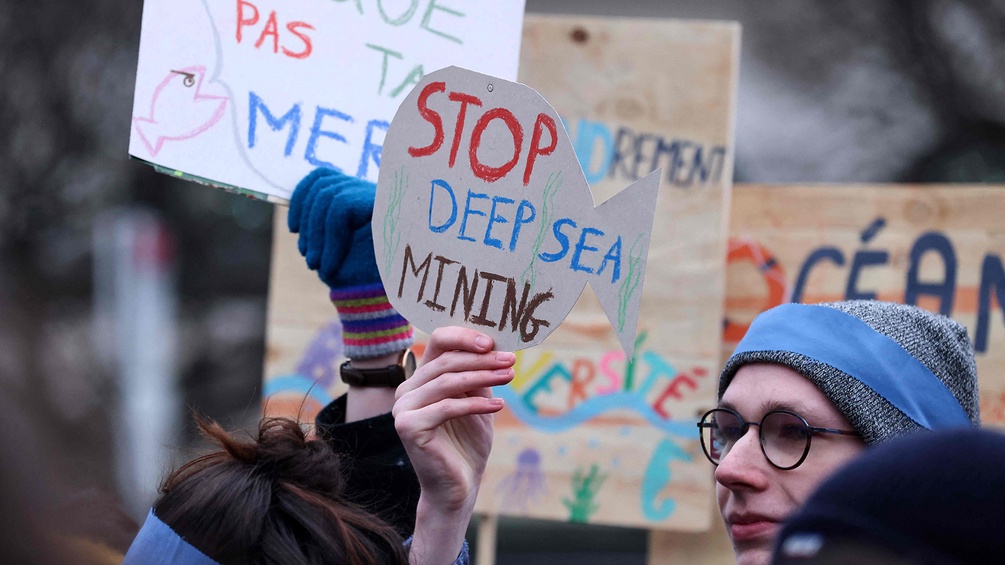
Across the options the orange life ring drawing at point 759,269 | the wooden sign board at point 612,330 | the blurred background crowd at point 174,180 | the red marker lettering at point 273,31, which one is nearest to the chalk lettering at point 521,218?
the red marker lettering at point 273,31

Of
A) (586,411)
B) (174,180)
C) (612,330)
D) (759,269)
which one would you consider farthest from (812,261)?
(174,180)

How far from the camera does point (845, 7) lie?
4.27 metres

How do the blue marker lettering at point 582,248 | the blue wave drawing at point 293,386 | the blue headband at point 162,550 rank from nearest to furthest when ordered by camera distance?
the blue headband at point 162,550 → the blue marker lettering at point 582,248 → the blue wave drawing at point 293,386

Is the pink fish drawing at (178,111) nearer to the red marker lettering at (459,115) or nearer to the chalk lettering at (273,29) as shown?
the chalk lettering at (273,29)

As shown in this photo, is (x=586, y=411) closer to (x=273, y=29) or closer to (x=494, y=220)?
(x=273, y=29)

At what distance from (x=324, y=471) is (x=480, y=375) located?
0.79 ft

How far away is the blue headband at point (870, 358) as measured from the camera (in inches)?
50.6

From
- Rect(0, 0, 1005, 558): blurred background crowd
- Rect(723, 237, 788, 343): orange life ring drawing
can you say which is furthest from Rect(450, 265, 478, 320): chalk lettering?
Rect(0, 0, 1005, 558): blurred background crowd

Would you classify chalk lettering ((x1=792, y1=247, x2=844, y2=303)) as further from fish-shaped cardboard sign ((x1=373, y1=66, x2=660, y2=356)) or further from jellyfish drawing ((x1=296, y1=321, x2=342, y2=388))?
fish-shaped cardboard sign ((x1=373, y1=66, x2=660, y2=356))

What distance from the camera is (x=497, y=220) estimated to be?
1181mm

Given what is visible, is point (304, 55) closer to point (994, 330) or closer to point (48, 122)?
point (994, 330)

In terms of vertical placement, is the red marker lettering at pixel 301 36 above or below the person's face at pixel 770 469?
above

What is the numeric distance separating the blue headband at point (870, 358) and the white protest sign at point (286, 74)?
69cm

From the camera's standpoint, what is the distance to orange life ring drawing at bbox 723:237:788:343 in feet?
9.41
